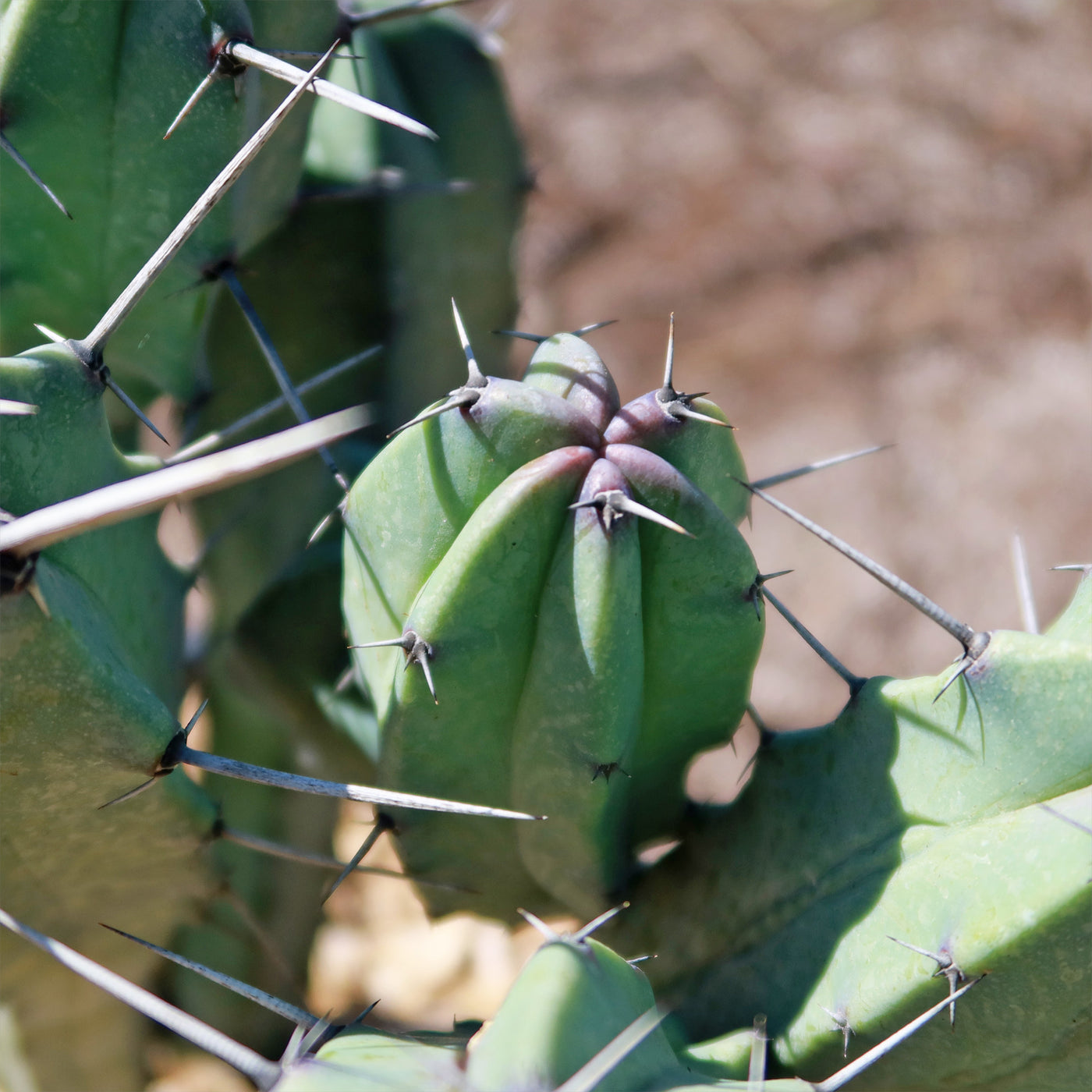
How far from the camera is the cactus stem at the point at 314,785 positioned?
3.69ft

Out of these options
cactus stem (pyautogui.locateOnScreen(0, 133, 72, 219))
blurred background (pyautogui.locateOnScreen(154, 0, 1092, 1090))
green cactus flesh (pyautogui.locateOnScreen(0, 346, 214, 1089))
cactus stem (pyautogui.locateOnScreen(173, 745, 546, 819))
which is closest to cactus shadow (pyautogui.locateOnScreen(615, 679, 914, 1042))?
cactus stem (pyautogui.locateOnScreen(173, 745, 546, 819))

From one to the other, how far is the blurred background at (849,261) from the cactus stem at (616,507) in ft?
7.45

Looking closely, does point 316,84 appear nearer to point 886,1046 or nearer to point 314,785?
point 314,785

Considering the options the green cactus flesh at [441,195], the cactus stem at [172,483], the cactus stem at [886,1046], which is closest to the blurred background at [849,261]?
the green cactus flesh at [441,195]

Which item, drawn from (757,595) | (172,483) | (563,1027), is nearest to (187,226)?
(172,483)

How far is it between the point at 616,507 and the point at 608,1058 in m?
0.48

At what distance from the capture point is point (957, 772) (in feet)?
3.92

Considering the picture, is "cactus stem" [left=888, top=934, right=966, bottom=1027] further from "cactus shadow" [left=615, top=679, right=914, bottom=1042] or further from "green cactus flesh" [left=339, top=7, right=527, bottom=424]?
"green cactus flesh" [left=339, top=7, right=527, bottom=424]

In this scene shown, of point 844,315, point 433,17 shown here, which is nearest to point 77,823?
point 433,17

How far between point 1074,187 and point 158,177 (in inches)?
144

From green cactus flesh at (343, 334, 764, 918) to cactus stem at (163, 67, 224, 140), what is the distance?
45cm

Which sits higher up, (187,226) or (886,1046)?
(187,226)

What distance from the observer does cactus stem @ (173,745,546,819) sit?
1.13 m

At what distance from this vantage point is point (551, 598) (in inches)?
45.7
